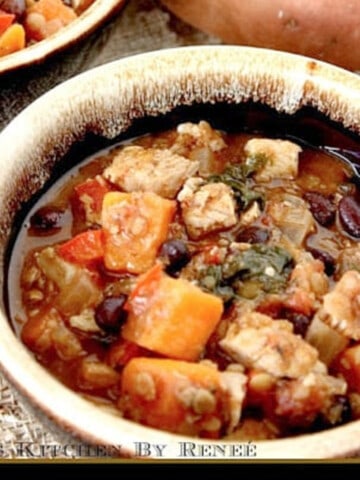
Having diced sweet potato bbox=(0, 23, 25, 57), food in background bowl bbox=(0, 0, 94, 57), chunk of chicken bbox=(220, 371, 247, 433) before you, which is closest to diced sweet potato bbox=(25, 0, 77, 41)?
food in background bowl bbox=(0, 0, 94, 57)

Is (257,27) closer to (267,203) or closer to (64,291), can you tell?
(267,203)

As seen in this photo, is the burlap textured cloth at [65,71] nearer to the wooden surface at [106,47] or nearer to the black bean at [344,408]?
the wooden surface at [106,47]

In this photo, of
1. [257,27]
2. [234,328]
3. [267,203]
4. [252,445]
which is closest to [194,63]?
[267,203]

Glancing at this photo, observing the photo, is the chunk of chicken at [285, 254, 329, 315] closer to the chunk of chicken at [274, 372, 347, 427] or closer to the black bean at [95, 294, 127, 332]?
the chunk of chicken at [274, 372, 347, 427]

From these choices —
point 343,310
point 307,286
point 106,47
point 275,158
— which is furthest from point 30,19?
point 343,310

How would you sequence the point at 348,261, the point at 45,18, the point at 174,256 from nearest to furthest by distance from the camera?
the point at 174,256 < the point at 348,261 < the point at 45,18

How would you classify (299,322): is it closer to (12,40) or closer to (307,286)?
(307,286)
